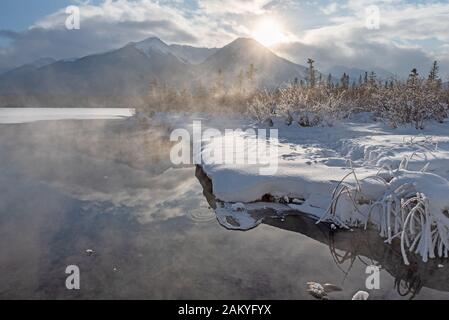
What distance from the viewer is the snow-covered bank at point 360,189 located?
502 centimetres

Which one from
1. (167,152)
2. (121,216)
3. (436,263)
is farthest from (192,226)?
(167,152)

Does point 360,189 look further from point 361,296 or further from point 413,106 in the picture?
point 413,106

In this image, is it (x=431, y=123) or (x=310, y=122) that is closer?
(x=431, y=123)

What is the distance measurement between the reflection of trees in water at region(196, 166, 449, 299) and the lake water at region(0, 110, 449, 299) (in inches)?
0.6

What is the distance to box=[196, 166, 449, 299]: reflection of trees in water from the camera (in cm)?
436

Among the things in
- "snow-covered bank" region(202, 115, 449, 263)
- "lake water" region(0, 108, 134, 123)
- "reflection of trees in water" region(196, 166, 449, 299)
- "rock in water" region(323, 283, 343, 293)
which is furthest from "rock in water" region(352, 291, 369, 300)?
"lake water" region(0, 108, 134, 123)

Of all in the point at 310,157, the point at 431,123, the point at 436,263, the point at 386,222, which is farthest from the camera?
the point at 431,123

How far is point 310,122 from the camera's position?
16438mm

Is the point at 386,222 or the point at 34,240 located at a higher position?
the point at 386,222

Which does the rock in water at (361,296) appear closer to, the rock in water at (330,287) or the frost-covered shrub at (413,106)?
the rock in water at (330,287)

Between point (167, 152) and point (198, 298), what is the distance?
11941 millimetres

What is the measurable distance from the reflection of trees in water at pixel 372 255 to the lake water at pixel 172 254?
0.02 meters

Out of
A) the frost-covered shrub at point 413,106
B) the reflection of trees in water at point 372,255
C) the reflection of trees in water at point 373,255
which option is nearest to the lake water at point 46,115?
the frost-covered shrub at point 413,106
